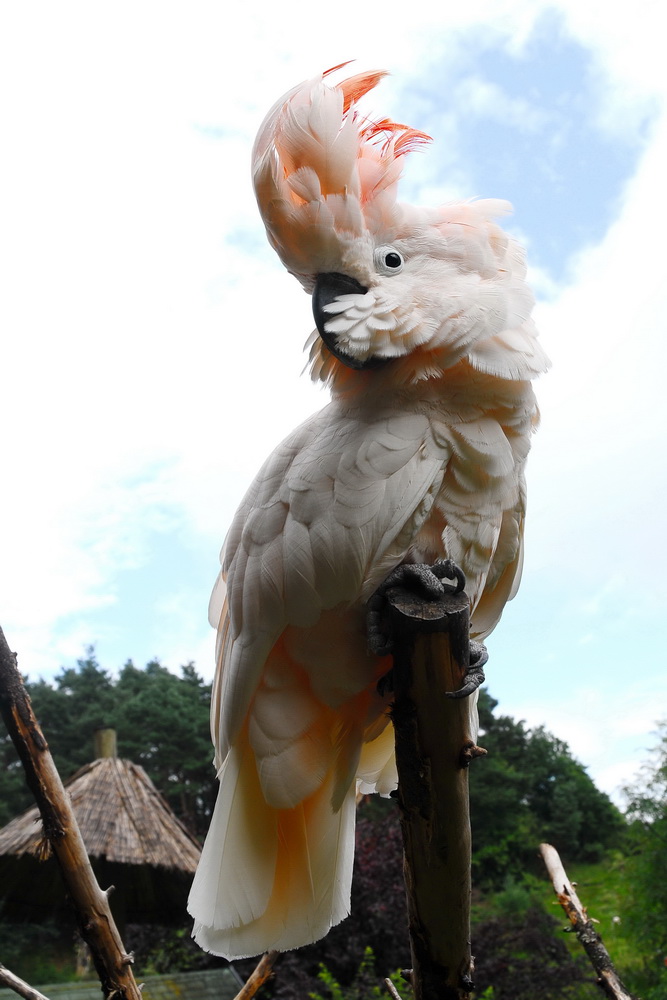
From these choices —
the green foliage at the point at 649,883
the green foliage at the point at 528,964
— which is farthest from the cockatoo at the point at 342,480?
the green foliage at the point at 649,883

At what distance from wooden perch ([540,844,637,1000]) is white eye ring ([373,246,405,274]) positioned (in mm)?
1791

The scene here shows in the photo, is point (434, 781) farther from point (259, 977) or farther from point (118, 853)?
point (118, 853)

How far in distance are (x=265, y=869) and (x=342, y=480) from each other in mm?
1025

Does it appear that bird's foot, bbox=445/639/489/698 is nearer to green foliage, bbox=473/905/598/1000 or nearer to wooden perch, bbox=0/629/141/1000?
wooden perch, bbox=0/629/141/1000

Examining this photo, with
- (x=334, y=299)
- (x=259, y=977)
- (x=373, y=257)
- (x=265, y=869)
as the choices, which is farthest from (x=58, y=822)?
(x=373, y=257)

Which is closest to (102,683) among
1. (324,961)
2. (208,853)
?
(324,961)

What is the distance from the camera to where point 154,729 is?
11.7 metres

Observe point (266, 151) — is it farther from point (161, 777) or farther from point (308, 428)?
point (161, 777)

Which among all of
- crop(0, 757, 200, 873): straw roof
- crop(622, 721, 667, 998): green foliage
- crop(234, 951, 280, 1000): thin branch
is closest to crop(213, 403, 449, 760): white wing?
crop(234, 951, 280, 1000): thin branch

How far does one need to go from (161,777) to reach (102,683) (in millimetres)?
3929

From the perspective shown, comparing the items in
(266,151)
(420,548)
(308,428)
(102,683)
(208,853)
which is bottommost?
(208,853)

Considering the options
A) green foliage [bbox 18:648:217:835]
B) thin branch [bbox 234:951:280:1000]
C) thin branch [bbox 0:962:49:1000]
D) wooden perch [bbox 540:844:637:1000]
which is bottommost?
wooden perch [bbox 540:844:637:1000]

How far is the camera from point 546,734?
12547 mm

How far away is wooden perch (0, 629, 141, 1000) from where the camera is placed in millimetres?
→ 1916
